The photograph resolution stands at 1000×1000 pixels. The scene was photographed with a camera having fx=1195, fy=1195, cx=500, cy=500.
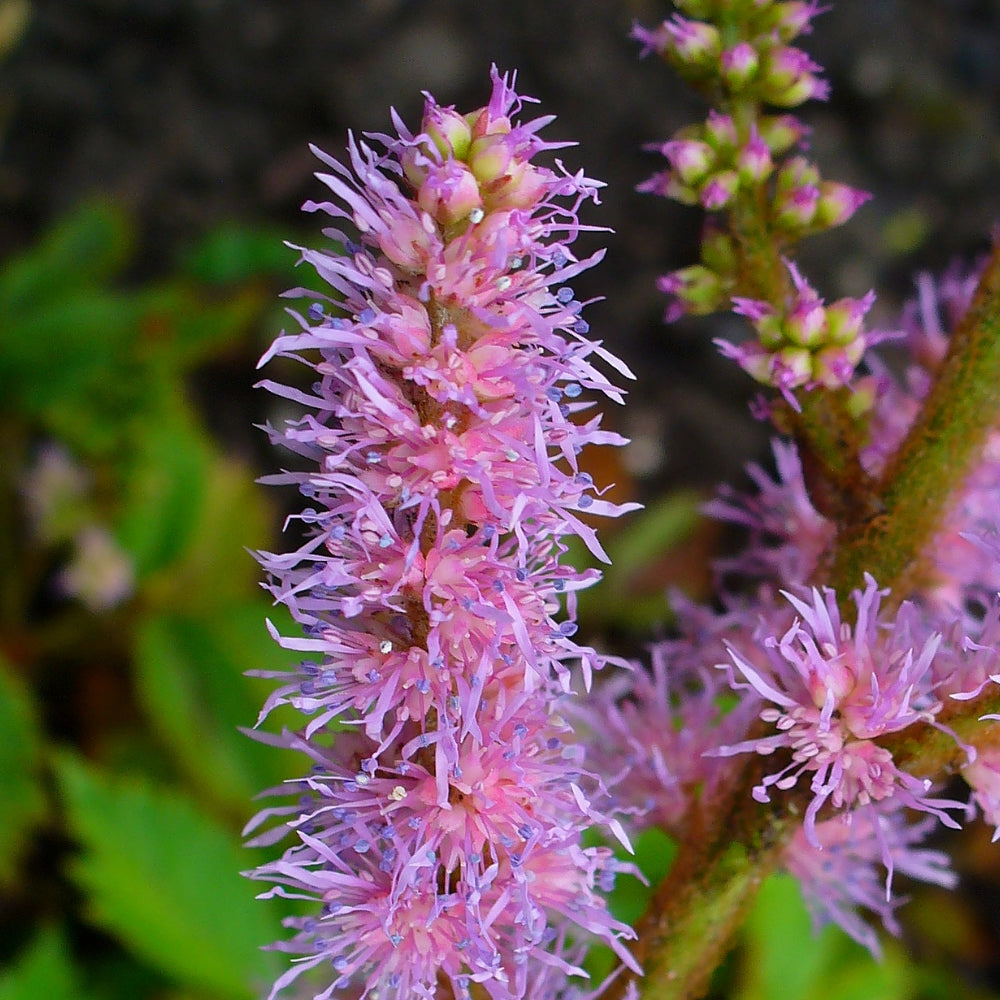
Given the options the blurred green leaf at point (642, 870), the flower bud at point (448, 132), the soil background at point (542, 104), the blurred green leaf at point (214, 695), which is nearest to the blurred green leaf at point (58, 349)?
the blurred green leaf at point (214, 695)

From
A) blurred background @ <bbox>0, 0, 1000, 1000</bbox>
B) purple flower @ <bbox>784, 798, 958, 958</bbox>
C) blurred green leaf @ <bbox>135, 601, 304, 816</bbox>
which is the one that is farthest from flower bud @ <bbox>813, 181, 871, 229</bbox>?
blurred green leaf @ <bbox>135, 601, 304, 816</bbox>

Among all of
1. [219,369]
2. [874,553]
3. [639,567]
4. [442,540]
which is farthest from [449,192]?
[219,369]

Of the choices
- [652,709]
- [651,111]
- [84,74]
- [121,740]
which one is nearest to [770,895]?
[652,709]

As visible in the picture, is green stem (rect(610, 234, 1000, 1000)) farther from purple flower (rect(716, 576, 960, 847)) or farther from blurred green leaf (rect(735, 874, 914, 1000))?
blurred green leaf (rect(735, 874, 914, 1000))

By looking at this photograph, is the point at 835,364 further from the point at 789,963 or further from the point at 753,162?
the point at 789,963

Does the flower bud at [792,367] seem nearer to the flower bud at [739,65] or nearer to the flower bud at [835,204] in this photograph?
the flower bud at [835,204]
